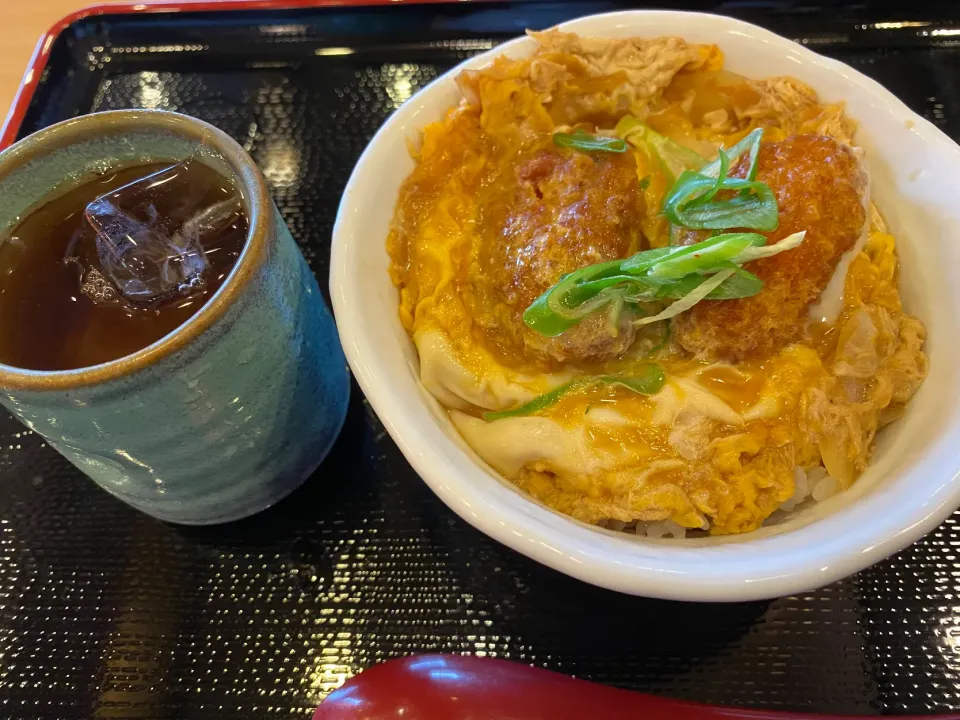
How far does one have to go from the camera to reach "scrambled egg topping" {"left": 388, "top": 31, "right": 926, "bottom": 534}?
1178 millimetres

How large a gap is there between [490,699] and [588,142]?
1040 mm

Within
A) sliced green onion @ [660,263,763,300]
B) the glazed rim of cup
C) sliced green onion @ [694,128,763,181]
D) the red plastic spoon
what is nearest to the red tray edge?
the glazed rim of cup

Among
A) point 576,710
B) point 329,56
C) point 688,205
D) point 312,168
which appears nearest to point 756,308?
point 688,205

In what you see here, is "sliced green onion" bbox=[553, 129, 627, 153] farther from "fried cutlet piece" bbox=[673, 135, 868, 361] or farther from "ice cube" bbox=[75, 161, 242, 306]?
"ice cube" bbox=[75, 161, 242, 306]

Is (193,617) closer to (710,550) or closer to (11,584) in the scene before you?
(11,584)

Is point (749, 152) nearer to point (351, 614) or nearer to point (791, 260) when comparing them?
point (791, 260)

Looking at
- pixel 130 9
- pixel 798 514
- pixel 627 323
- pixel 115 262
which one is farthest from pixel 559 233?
pixel 130 9

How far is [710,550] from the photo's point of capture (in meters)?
1.09

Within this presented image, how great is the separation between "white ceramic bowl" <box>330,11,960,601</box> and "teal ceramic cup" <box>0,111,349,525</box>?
142mm

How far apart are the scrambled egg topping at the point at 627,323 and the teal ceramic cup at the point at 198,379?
0.25 metres

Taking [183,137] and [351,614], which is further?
[351,614]

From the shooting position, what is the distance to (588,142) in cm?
139

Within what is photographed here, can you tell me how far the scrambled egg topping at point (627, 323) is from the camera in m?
1.18

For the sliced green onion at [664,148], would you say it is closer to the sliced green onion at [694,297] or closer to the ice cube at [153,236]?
the sliced green onion at [694,297]
